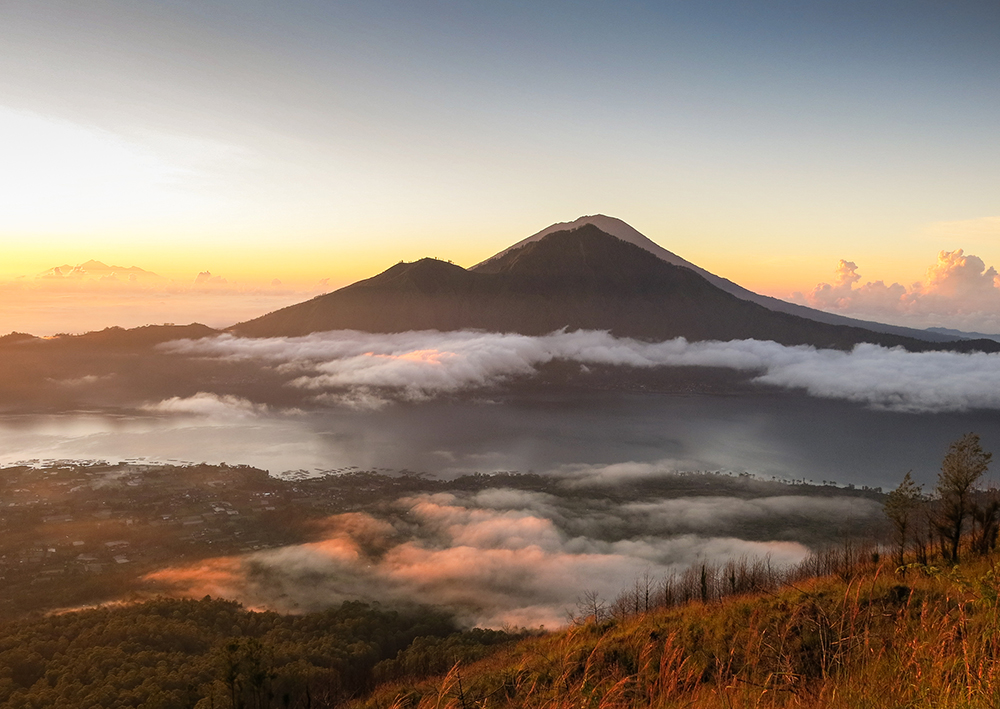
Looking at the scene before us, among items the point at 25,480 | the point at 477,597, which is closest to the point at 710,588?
the point at 477,597

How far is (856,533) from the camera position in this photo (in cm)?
14612

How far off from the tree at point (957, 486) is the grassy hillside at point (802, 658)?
617 cm

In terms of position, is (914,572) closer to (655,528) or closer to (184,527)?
(184,527)

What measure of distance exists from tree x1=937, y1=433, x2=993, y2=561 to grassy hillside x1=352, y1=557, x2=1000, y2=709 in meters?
6.17

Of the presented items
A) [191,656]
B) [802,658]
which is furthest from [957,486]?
[191,656]

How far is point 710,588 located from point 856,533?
5397 inches

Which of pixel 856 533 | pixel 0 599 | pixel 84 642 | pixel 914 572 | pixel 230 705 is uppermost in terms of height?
pixel 914 572

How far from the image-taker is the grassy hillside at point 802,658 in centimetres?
500

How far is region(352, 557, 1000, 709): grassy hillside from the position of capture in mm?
4996

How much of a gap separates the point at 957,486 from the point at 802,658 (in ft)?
72.1

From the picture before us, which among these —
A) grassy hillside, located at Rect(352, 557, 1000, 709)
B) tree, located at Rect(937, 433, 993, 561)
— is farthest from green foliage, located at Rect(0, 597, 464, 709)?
tree, located at Rect(937, 433, 993, 561)

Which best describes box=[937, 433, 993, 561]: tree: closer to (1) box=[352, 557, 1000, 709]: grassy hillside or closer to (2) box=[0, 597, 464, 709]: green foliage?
(1) box=[352, 557, 1000, 709]: grassy hillside

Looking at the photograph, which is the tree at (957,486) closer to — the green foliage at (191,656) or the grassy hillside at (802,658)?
the grassy hillside at (802,658)

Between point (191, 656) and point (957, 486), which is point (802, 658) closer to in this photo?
point (957, 486)
